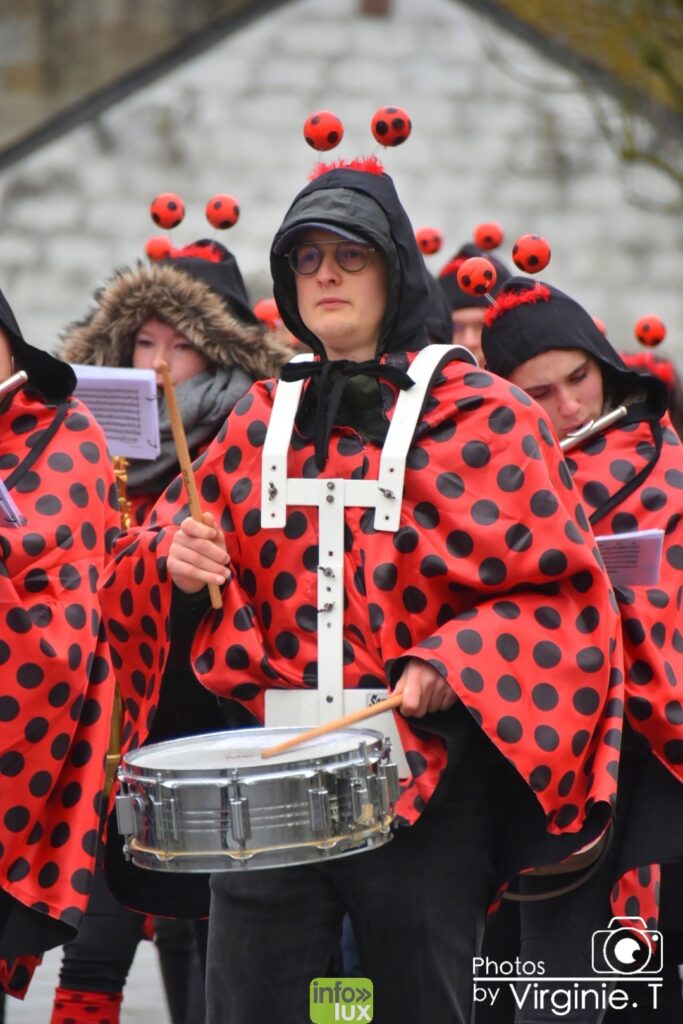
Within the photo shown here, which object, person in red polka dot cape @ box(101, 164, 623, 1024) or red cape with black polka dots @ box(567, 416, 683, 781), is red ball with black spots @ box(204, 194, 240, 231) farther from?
person in red polka dot cape @ box(101, 164, 623, 1024)

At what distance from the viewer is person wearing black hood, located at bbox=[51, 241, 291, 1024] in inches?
207

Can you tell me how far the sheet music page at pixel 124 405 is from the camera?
210 inches

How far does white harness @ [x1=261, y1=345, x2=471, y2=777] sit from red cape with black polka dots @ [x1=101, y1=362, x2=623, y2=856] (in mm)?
27

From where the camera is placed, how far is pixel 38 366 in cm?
479

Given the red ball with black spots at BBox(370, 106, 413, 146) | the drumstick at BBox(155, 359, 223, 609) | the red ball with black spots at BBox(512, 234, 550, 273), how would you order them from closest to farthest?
the drumstick at BBox(155, 359, 223, 609) → the red ball with black spots at BBox(370, 106, 413, 146) → the red ball with black spots at BBox(512, 234, 550, 273)

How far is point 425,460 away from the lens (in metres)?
3.71

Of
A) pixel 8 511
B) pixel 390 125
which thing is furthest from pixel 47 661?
pixel 390 125

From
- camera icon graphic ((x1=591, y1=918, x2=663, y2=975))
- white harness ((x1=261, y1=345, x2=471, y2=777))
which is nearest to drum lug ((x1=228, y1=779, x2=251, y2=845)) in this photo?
white harness ((x1=261, y1=345, x2=471, y2=777))

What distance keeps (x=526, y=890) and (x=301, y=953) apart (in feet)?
2.99

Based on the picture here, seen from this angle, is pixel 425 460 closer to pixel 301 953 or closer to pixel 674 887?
pixel 301 953

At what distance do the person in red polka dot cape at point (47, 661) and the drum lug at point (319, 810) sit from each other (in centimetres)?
136

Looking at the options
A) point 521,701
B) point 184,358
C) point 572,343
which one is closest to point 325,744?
point 521,701

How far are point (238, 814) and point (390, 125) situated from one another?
1.66 metres

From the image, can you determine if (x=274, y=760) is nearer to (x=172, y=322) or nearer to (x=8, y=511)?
(x=8, y=511)
